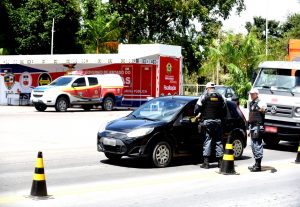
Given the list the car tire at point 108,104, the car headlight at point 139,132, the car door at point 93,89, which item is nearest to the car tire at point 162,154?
the car headlight at point 139,132

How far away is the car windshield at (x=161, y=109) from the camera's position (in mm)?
12343

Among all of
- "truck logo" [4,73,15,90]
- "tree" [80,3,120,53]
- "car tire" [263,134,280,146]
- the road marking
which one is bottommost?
the road marking

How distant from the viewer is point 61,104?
3144cm

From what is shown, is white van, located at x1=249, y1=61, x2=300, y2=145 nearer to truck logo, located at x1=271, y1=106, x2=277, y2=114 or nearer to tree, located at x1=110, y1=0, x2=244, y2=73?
truck logo, located at x1=271, y1=106, x2=277, y2=114

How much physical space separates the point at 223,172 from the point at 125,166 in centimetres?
208

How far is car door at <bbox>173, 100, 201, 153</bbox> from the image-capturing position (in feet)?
39.8

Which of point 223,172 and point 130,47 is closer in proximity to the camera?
point 223,172

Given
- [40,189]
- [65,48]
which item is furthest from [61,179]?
[65,48]

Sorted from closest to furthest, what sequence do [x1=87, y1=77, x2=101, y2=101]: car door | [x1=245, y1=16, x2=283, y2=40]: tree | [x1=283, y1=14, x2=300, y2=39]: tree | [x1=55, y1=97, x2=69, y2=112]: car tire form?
[x1=55, y1=97, x2=69, y2=112]: car tire < [x1=87, y1=77, x2=101, y2=101]: car door < [x1=283, y1=14, x2=300, y2=39]: tree < [x1=245, y1=16, x2=283, y2=40]: tree

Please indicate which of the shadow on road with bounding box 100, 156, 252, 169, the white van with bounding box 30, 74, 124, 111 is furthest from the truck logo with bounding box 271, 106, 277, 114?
the white van with bounding box 30, 74, 124, 111

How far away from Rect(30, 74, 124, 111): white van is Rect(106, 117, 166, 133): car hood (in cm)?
1927

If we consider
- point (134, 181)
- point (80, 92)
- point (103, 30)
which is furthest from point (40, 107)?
point (134, 181)

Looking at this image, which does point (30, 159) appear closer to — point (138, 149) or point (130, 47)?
point (138, 149)

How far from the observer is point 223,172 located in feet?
37.0
